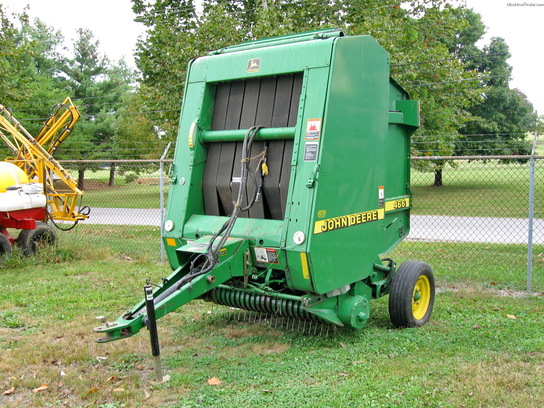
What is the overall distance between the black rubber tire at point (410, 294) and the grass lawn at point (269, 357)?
131 millimetres

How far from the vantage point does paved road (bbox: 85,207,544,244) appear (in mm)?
12148

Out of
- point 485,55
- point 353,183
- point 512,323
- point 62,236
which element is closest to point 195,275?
point 353,183

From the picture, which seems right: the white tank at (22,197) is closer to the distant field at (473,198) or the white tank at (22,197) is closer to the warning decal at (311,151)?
the warning decal at (311,151)

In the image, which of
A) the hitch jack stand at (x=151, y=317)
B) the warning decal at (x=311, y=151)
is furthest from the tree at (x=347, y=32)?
the hitch jack stand at (x=151, y=317)

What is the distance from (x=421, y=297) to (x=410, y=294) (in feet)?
1.77

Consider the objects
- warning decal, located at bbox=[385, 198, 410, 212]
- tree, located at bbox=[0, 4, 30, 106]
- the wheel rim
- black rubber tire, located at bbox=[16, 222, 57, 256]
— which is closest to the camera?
warning decal, located at bbox=[385, 198, 410, 212]

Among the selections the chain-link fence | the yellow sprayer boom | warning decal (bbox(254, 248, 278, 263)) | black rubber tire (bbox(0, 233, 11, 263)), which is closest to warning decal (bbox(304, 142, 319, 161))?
warning decal (bbox(254, 248, 278, 263))

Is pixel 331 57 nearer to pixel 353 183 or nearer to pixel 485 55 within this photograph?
pixel 353 183

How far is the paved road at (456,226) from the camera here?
12148 millimetres

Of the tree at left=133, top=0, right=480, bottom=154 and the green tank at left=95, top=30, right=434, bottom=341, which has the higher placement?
the tree at left=133, top=0, right=480, bottom=154

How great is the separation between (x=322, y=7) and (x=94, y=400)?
18342mm

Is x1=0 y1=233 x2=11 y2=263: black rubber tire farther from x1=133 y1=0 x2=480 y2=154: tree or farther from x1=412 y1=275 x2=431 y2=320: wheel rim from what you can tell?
x1=133 y1=0 x2=480 y2=154: tree

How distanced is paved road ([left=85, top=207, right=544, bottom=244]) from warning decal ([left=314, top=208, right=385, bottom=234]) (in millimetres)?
6824

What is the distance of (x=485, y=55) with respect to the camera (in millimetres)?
31719
